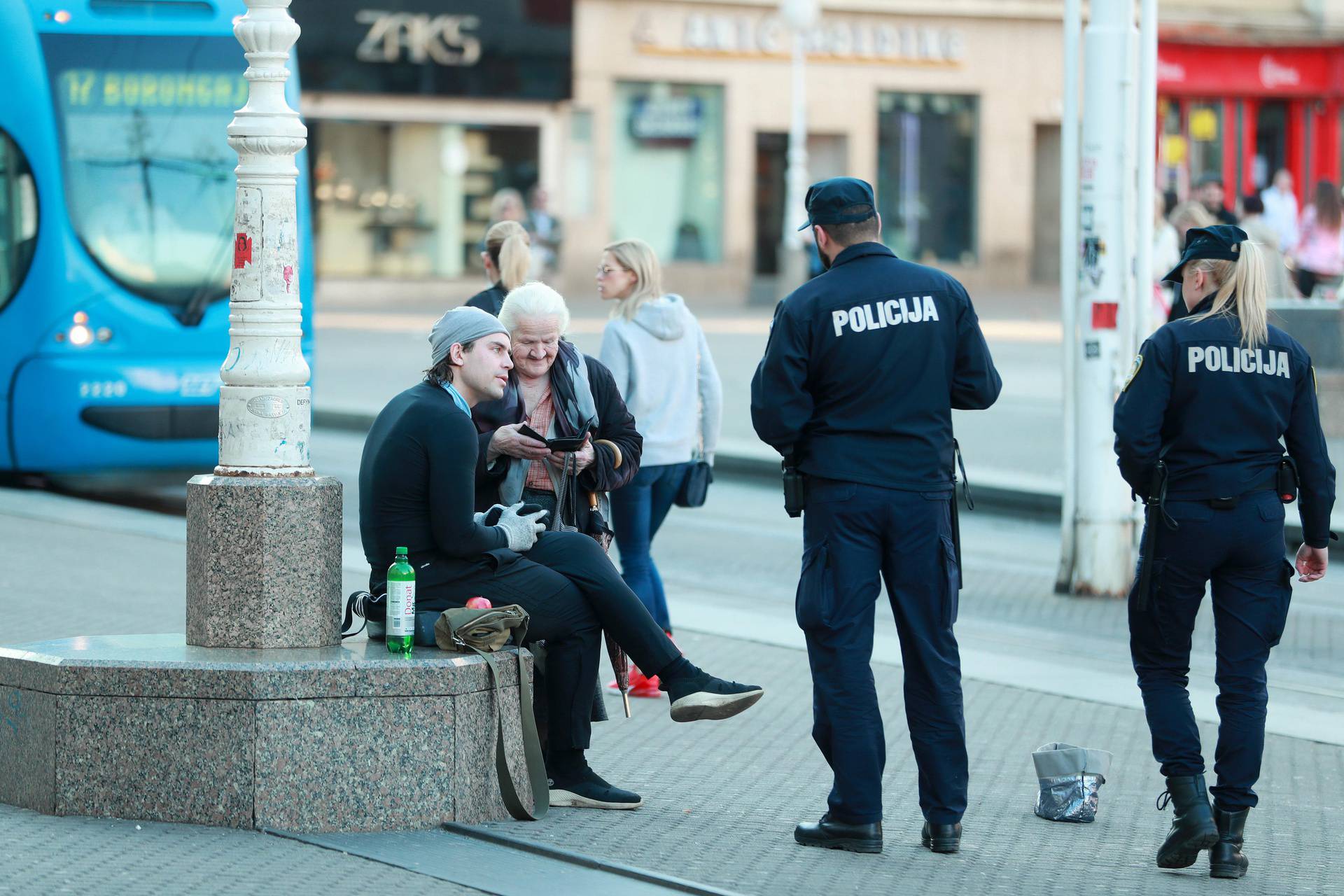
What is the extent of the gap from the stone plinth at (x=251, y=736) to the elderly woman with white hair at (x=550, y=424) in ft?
3.68

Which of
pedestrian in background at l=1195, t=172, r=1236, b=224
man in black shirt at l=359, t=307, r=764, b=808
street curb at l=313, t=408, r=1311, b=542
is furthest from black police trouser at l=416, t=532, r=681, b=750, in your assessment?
pedestrian in background at l=1195, t=172, r=1236, b=224

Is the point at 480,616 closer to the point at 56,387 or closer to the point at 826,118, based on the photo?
the point at 56,387

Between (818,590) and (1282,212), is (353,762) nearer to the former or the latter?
(818,590)

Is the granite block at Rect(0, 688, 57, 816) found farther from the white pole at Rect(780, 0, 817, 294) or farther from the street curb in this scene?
the white pole at Rect(780, 0, 817, 294)

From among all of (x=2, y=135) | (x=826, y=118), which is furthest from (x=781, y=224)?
(x=2, y=135)

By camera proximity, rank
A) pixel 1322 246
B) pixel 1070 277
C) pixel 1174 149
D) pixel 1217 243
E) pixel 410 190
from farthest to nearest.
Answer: pixel 1174 149 → pixel 410 190 → pixel 1322 246 → pixel 1070 277 → pixel 1217 243

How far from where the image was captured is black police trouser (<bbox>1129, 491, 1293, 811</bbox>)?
528 centimetres

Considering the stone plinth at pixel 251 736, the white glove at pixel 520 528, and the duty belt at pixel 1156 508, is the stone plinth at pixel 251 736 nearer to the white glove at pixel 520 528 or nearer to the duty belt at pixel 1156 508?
the white glove at pixel 520 528

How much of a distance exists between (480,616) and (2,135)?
26.3ft

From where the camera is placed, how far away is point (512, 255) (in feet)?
27.3

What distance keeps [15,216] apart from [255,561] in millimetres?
7715

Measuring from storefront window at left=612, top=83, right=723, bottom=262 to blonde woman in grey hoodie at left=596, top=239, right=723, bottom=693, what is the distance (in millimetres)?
25989

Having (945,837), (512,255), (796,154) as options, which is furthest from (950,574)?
(796,154)

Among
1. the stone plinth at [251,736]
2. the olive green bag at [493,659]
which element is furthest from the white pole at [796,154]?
the stone plinth at [251,736]
